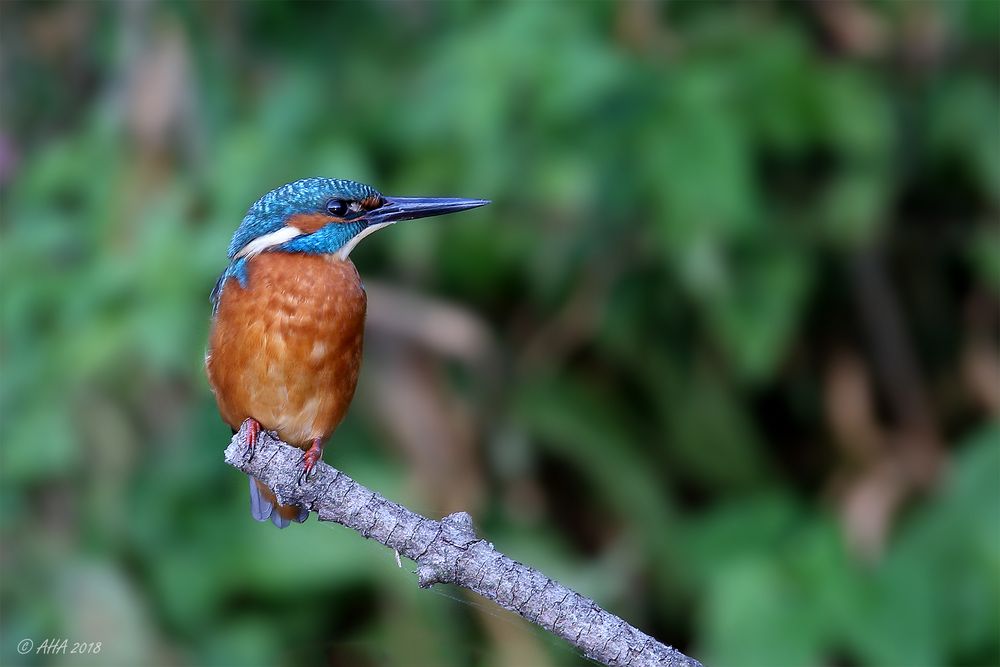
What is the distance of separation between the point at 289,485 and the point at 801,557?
2.46 meters

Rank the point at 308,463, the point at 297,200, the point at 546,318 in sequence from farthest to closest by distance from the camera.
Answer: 1. the point at 546,318
2. the point at 297,200
3. the point at 308,463

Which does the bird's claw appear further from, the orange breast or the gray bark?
the gray bark

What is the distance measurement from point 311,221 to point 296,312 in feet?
0.65

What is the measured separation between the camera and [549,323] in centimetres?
448

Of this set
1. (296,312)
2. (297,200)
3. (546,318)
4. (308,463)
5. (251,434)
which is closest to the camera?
A: (308,463)

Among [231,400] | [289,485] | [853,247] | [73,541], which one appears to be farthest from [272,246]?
[853,247]

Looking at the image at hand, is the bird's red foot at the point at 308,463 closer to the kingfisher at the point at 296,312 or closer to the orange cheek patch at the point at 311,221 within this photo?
the kingfisher at the point at 296,312

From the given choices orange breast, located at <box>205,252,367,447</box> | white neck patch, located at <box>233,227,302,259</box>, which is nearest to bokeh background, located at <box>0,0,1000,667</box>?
white neck patch, located at <box>233,227,302,259</box>

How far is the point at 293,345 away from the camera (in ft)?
6.27

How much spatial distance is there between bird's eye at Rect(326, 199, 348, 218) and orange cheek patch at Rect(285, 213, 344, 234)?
1cm

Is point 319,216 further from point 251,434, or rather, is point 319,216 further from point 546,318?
point 546,318


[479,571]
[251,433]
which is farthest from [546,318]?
[479,571]

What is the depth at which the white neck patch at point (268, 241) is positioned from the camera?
6.68ft

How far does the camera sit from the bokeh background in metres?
3.68
